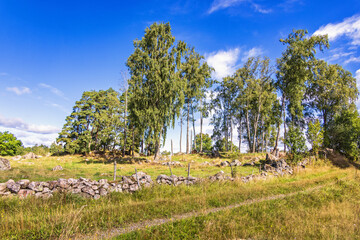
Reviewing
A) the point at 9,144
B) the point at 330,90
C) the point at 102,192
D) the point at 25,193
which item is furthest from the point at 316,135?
the point at 9,144

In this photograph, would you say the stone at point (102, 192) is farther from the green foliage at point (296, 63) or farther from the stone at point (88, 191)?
the green foliage at point (296, 63)

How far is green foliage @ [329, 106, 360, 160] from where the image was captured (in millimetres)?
32125

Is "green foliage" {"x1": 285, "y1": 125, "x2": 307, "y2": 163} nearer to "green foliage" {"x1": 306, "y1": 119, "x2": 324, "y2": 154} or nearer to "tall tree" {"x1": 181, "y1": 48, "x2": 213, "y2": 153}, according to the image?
"green foliage" {"x1": 306, "y1": 119, "x2": 324, "y2": 154}

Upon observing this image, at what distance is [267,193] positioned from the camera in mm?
12180

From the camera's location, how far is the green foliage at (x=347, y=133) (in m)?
32.1

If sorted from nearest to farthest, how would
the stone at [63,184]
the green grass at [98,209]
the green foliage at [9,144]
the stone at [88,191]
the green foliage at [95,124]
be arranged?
the green grass at [98,209] → the stone at [88,191] → the stone at [63,184] → the green foliage at [95,124] → the green foliage at [9,144]

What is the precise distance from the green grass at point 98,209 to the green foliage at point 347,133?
2820cm

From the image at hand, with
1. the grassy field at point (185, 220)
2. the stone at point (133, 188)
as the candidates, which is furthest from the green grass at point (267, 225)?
the stone at point (133, 188)

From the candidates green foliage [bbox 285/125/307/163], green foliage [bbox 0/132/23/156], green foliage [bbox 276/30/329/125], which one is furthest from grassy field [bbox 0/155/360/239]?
green foliage [bbox 0/132/23/156]

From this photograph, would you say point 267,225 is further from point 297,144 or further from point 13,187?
point 297,144

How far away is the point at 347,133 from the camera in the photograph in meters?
32.9

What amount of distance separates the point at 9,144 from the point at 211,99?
60.7 meters

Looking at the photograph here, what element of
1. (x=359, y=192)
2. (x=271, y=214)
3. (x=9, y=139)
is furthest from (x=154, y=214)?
(x=9, y=139)

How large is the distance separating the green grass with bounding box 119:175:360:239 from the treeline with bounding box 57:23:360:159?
19.3 metres
